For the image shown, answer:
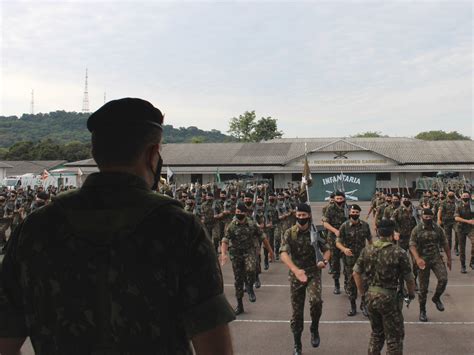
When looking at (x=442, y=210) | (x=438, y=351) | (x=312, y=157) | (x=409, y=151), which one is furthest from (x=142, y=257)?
(x=409, y=151)

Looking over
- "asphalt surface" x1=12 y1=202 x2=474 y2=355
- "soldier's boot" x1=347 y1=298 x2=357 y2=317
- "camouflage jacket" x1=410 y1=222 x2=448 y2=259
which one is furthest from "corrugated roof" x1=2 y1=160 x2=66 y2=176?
"camouflage jacket" x1=410 y1=222 x2=448 y2=259

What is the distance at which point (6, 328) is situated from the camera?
70.1 inches

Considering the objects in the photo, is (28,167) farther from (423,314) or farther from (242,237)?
(423,314)

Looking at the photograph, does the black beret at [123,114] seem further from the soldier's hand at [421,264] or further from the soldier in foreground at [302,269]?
the soldier's hand at [421,264]

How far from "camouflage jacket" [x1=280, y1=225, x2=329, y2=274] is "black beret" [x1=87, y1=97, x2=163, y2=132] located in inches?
222

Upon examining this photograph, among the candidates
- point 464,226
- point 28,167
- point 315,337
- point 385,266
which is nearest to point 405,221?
point 464,226

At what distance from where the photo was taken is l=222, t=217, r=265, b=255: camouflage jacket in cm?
937

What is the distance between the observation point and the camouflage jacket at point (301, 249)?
7.23m

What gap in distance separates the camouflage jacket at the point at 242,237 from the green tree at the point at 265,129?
73.7 m

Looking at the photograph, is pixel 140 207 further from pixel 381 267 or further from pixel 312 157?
pixel 312 157

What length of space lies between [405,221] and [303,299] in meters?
6.32

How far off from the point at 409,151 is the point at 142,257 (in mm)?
49820

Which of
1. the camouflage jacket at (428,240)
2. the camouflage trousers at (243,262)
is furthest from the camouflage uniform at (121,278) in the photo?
the camouflage jacket at (428,240)

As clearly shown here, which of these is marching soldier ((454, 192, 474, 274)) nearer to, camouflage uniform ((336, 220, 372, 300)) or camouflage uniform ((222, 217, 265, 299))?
camouflage uniform ((336, 220, 372, 300))
